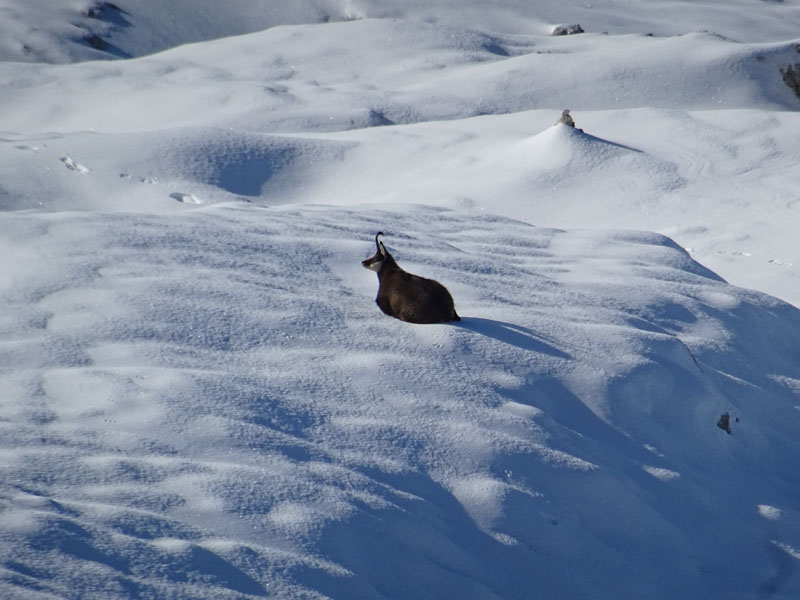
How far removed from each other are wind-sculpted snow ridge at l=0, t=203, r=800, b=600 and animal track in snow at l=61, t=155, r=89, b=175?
4370 millimetres

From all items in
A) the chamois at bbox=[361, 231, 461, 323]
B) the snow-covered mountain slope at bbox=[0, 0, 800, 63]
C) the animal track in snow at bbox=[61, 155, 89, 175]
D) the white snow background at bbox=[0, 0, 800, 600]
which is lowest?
the animal track in snow at bbox=[61, 155, 89, 175]

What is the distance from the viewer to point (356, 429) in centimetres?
398

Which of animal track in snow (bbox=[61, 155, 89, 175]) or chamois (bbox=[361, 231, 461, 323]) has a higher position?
chamois (bbox=[361, 231, 461, 323])

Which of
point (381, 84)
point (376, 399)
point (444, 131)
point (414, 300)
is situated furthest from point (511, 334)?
point (381, 84)

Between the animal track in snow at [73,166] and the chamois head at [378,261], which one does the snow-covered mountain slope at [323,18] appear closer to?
the animal track in snow at [73,166]

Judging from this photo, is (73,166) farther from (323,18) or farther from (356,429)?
(323,18)

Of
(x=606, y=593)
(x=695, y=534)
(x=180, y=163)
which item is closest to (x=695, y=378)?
(x=695, y=534)

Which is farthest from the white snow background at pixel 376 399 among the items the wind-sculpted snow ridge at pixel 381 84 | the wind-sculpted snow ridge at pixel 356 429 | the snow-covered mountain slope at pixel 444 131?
the wind-sculpted snow ridge at pixel 381 84

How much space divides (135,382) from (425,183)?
8.13m

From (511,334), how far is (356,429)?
1441 millimetres

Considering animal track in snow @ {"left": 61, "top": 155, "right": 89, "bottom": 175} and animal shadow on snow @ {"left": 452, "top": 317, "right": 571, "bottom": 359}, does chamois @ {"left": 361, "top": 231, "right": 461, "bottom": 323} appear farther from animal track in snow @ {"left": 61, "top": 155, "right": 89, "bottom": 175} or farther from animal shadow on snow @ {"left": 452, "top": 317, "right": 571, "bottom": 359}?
animal track in snow @ {"left": 61, "top": 155, "right": 89, "bottom": 175}

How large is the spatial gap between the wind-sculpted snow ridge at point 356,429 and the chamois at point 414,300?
106mm

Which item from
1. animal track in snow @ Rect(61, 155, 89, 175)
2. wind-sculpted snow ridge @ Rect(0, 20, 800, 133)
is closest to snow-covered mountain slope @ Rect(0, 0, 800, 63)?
wind-sculpted snow ridge @ Rect(0, 20, 800, 133)

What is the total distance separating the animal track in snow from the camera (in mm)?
10188
